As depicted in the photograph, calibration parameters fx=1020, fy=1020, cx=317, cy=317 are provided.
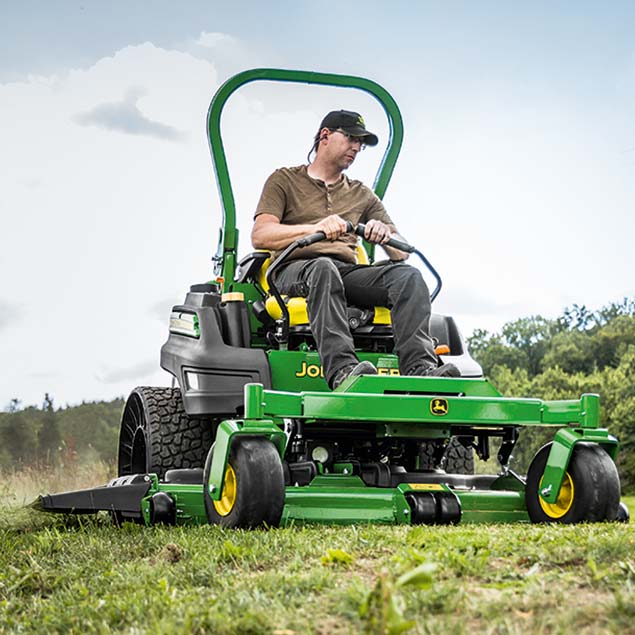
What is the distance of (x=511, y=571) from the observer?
2693 millimetres

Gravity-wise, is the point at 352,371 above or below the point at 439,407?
above

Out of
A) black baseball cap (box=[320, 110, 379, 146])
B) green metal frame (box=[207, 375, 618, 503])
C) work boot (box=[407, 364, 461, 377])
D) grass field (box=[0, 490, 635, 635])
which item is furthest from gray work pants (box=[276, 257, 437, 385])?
grass field (box=[0, 490, 635, 635])

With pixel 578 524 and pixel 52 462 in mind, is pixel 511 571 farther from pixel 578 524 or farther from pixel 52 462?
pixel 52 462

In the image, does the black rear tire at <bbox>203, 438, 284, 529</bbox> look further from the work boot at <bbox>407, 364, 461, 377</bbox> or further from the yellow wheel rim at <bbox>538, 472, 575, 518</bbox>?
the yellow wheel rim at <bbox>538, 472, 575, 518</bbox>

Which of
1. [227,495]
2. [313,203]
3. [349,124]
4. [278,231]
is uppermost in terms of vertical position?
[349,124]

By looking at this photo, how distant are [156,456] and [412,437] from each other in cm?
152

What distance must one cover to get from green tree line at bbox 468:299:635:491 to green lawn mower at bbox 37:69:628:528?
12215 millimetres

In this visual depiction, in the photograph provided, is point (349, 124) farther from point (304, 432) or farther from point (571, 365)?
point (571, 365)

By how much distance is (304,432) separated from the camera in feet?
15.4

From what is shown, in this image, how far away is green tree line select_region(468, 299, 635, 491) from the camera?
18.0 metres

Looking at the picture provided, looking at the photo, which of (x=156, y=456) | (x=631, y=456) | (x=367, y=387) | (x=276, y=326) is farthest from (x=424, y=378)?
(x=631, y=456)

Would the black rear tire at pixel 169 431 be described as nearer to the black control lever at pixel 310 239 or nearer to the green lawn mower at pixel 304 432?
the green lawn mower at pixel 304 432

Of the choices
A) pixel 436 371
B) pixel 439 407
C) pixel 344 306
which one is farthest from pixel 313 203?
pixel 439 407

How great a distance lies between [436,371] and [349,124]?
1.74 meters
